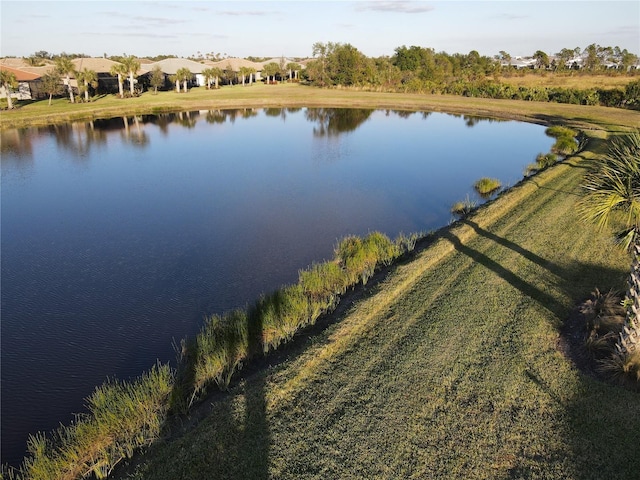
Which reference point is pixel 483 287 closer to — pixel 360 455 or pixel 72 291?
pixel 360 455

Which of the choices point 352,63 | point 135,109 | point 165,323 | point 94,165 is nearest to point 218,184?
point 94,165

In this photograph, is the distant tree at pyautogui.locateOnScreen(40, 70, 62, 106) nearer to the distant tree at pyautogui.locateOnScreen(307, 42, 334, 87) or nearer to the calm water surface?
the calm water surface

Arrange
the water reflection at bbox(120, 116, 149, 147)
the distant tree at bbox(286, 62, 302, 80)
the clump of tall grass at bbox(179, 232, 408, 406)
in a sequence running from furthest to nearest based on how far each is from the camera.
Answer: the distant tree at bbox(286, 62, 302, 80)
the water reflection at bbox(120, 116, 149, 147)
the clump of tall grass at bbox(179, 232, 408, 406)

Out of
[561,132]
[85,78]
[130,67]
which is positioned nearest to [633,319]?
[561,132]

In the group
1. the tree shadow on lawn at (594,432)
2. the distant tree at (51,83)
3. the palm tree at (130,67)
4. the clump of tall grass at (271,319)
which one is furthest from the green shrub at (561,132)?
the distant tree at (51,83)

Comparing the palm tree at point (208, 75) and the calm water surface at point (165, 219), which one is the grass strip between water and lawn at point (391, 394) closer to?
the calm water surface at point (165, 219)

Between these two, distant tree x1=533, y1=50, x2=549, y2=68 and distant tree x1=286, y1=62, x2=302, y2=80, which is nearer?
distant tree x1=286, y1=62, x2=302, y2=80

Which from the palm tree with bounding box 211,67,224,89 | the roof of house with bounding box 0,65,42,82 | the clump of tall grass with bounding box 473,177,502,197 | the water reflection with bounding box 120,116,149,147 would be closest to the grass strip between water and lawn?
the clump of tall grass with bounding box 473,177,502,197
